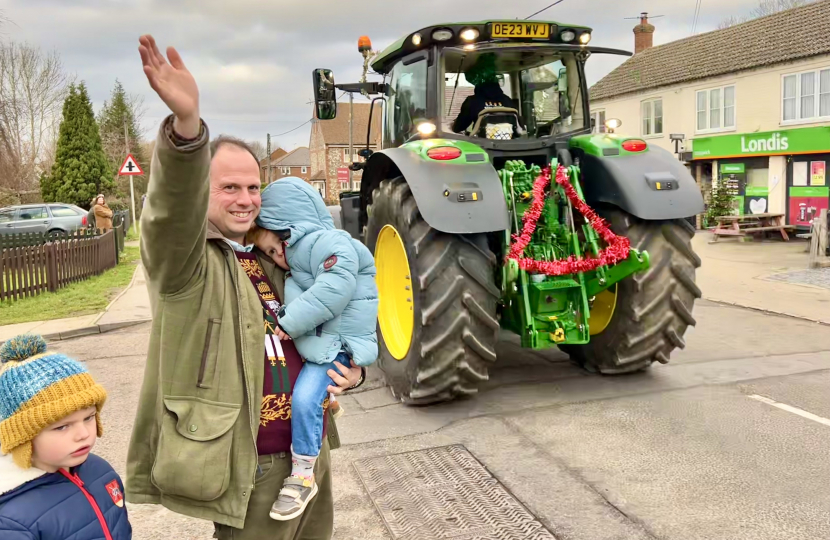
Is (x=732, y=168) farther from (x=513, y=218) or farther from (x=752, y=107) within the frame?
(x=513, y=218)

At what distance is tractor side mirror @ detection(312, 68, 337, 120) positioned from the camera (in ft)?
19.5

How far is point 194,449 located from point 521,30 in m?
4.52

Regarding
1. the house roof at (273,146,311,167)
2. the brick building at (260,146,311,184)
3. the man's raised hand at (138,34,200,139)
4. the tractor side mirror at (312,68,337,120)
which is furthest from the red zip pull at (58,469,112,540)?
the house roof at (273,146,311,167)

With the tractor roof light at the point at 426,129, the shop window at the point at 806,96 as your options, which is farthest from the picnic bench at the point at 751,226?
the tractor roof light at the point at 426,129

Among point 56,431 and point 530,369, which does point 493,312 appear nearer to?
point 530,369

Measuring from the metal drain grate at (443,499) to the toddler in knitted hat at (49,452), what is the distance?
66.8 inches

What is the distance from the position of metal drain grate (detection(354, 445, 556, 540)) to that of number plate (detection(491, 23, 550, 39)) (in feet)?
10.5

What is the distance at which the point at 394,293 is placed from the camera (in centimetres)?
548

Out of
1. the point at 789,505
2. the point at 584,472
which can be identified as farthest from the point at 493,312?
the point at 789,505

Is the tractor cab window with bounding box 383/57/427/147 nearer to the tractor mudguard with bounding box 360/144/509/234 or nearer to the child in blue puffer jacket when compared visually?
the tractor mudguard with bounding box 360/144/509/234

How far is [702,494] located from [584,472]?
2.05 feet

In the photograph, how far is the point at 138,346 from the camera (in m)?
7.61

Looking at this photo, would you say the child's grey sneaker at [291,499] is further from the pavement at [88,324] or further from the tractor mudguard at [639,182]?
the pavement at [88,324]

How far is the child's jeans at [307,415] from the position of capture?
204cm
